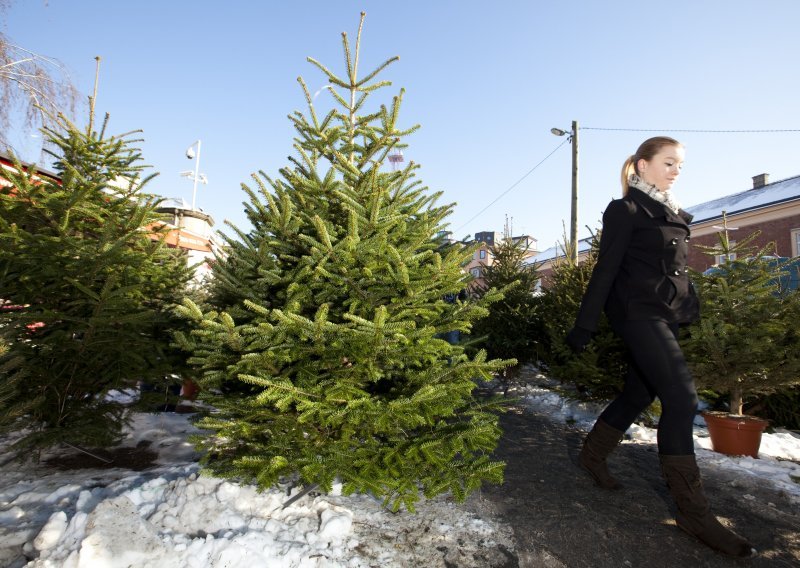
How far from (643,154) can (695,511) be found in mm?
2226

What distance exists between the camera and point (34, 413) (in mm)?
3246

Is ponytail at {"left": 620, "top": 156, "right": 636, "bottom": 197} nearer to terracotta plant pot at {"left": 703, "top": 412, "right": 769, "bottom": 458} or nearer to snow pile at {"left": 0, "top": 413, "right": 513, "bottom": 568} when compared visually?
snow pile at {"left": 0, "top": 413, "right": 513, "bottom": 568}

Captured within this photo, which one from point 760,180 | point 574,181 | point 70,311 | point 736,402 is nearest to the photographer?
point 70,311

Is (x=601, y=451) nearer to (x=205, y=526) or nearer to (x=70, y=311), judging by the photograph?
(x=205, y=526)

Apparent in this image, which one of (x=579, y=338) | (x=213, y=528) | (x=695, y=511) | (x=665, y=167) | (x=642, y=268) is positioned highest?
(x=665, y=167)

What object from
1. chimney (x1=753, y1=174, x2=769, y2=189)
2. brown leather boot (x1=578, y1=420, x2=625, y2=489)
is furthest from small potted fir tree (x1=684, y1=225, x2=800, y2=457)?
chimney (x1=753, y1=174, x2=769, y2=189)

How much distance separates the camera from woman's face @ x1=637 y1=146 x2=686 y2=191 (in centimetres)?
278

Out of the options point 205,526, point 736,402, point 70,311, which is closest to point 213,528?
point 205,526

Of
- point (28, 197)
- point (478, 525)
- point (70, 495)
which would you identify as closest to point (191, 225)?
point (28, 197)

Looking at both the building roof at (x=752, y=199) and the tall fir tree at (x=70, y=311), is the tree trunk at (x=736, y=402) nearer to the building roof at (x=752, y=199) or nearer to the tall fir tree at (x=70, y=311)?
the tall fir tree at (x=70, y=311)

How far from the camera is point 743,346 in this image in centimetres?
410

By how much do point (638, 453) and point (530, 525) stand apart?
212 cm

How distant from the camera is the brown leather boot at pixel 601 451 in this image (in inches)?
116

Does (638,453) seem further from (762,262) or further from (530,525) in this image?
(762,262)
